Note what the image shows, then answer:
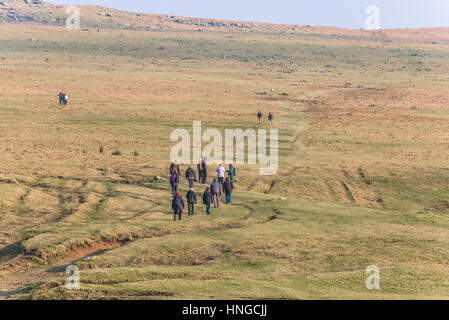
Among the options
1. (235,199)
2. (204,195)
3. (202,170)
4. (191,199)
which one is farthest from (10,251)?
(202,170)

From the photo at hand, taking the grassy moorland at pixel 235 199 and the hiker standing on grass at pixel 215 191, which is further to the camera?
the hiker standing on grass at pixel 215 191

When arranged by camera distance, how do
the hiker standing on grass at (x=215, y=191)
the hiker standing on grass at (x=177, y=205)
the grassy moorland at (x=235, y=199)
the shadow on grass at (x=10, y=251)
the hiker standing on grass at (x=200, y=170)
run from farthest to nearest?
the hiker standing on grass at (x=200, y=170) < the hiker standing on grass at (x=215, y=191) < the hiker standing on grass at (x=177, y=205) < the shadow on grass at (x=10, y=251) < the grassy moorland at (x=235, y=199)

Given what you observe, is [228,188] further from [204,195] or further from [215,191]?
[204,195]

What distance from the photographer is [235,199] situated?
3378 centimetres

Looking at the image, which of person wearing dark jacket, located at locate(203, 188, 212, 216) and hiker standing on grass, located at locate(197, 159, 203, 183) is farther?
hiker standing on grass, located at locate(197, 159, 203, 183)

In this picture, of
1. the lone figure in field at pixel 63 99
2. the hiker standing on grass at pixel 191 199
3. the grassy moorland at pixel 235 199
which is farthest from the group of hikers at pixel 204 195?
the lone figure in field at pixel 63 99

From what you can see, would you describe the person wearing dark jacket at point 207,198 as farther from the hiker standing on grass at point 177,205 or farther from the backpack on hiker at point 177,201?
the backpack on hiker at point 177,201

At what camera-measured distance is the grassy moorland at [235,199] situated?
68.0ft

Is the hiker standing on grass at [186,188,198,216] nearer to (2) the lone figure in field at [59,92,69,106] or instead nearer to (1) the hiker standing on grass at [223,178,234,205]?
(1) the hiker standing on grass at [223,178,234,205]

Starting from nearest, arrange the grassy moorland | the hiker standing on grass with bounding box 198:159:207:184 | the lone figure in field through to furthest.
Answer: the grassy moorland → the hiker standing on grass with bounding box 198:159:207:184 → the lone figure in field

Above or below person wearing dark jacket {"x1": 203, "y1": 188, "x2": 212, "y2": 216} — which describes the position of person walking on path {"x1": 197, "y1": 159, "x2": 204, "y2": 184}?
above

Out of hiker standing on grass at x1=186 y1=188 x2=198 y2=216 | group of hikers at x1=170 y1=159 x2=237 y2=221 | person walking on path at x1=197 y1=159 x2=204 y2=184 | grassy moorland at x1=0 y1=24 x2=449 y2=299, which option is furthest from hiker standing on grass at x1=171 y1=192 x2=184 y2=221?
person walking on path at x1=197 y1=159 x2=204 y2=184

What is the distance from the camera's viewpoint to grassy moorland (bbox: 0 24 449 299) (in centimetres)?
2073
